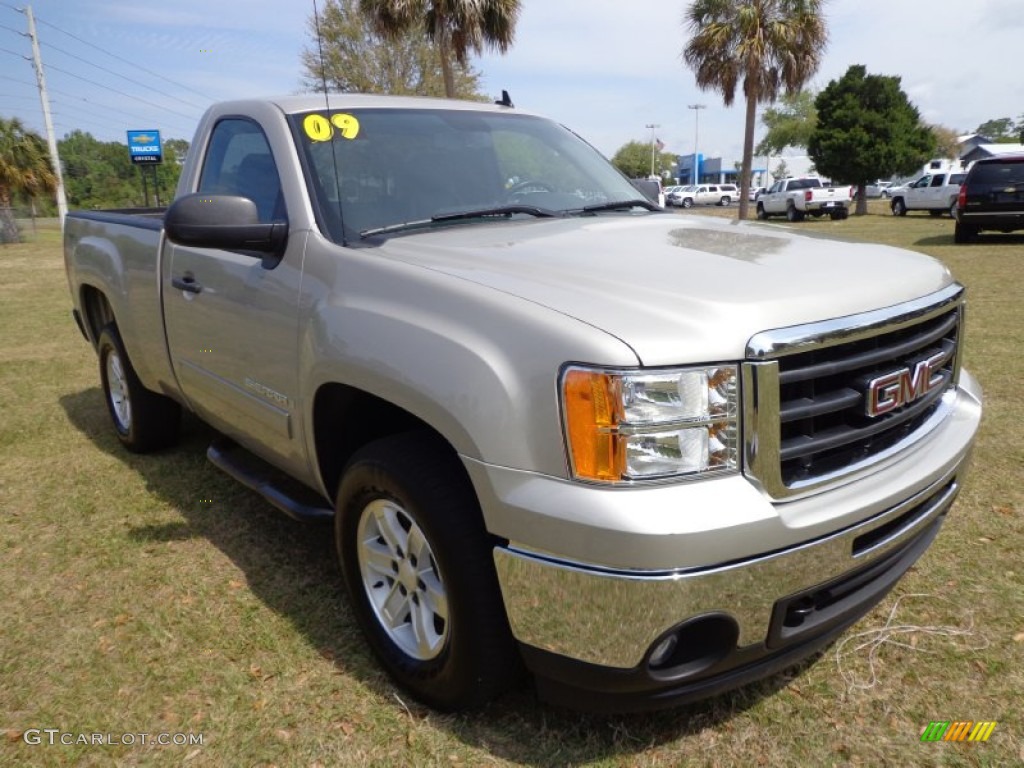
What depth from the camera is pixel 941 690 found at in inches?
94.0

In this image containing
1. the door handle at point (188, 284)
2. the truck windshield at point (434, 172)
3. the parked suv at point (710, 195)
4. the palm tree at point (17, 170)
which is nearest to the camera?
→ the truck windshield at point (434, 172)

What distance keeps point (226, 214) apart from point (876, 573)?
2262 millimetres

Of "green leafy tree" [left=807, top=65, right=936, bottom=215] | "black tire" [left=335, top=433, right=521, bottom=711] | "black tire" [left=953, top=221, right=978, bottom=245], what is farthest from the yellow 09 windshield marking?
"green leafy tree" [left=807, top=65, right=936, bottom=215]

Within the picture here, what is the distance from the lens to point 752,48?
23.9 meters

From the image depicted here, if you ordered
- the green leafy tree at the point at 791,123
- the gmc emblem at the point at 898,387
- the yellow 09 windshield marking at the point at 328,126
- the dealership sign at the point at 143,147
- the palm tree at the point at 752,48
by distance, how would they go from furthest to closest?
the green leafy tree at the point at 791,123 → the dealership sign at the point at 143,147 → the palm tree at the point at 752,48 → the yellow 09 windshield marking at the point at 328,126 → the gmc emblem at the point at 898,387

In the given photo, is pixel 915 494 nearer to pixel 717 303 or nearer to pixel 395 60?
pixel 717 303

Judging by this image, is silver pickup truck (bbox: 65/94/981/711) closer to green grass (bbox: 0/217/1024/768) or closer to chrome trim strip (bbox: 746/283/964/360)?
chrome trim strip (bbox: 746/283/964/360)

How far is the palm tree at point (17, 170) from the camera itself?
86.1 ft

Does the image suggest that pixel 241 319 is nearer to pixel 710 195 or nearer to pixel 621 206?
pixel 621 206

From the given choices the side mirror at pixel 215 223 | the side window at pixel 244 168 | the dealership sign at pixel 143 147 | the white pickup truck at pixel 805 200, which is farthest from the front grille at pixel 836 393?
the dealership sign at pixel 143 147

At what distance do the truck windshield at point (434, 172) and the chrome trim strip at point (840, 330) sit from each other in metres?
1.39

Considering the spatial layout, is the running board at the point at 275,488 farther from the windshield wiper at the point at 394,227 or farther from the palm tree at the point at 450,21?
the palm tree at the point at 450,21

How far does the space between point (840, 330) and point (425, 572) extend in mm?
1308

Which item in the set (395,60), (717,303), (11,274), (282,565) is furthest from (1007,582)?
(395,60)
